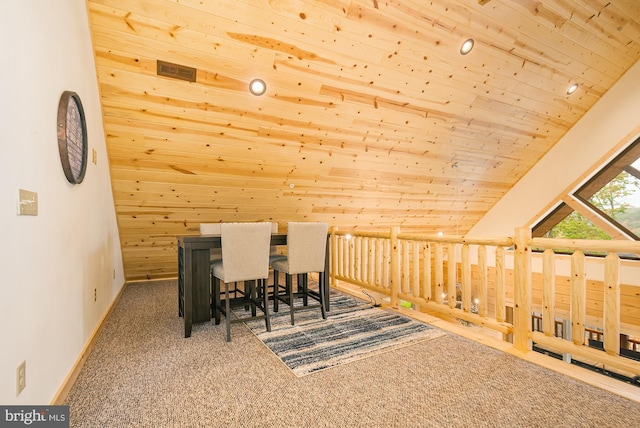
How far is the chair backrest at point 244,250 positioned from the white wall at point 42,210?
0.98m

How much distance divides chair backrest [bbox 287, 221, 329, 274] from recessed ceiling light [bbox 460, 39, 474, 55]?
7.54 ft

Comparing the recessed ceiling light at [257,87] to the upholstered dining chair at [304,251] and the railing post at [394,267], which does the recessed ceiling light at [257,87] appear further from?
the railing post at [394,267]

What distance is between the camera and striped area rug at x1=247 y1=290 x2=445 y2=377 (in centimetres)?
232

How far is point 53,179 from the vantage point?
1712mm

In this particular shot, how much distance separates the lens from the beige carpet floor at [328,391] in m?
1.60

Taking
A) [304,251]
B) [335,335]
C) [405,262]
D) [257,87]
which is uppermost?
[257,87]

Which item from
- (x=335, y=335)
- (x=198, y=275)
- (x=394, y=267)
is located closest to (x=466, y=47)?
(x=394, y=267)

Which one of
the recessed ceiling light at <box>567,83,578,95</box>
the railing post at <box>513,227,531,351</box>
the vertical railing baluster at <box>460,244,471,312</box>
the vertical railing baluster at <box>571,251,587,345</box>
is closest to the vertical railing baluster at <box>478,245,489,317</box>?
the vertical railing baluster at <box>460,244,471,312</box>

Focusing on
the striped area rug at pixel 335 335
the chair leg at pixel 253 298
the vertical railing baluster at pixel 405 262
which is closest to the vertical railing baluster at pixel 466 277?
the striped area rug at pixel 335 335

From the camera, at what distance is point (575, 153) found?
17.1 feet

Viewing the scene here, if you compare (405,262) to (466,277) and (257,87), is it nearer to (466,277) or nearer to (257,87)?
(466,277)

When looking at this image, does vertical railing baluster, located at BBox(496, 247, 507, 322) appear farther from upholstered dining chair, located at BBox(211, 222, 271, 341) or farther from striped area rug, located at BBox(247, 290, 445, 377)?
upholstered dining chair, located at BBox(211, 222, 271, 341)

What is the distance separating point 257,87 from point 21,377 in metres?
2.64

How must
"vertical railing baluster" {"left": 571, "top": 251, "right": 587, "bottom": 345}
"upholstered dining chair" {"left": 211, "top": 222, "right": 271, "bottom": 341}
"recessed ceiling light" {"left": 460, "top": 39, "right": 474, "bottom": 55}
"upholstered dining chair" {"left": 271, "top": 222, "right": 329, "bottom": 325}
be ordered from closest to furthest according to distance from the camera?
1. "vertical railing baluster" {"left": 571, "top": 251, "right": 587, "bottom": 345}
2. "upholstered dining chair" {"left": 211, "top": 222, "right": 271, "bottom": 341}
3. "upholstered dining chair" {"left": 271, "top": 222, "right": 329, "bottom": 325}
4. "recessed ceiling light" {"left": 460, "top": 39, "right": 474, "bottom": 55}
